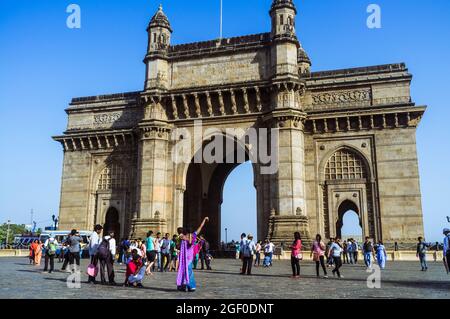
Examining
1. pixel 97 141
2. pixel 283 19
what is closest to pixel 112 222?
pixel 97 141

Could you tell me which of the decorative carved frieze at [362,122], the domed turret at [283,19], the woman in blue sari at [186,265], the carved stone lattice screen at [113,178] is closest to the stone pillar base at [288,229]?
the decorative carved frieze at [362,122]

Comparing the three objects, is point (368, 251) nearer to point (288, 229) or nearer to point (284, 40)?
point (288, 229)

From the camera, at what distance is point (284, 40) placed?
95.4ft

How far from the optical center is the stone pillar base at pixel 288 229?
1032 inches

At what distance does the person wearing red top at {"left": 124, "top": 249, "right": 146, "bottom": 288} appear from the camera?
12.2 m

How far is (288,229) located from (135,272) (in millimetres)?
15468

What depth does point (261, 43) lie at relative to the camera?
30281 millimetres

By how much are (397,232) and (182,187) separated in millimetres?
14272

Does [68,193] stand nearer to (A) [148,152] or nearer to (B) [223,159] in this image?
(A) [148,152]

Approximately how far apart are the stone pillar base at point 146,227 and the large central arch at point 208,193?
556cm

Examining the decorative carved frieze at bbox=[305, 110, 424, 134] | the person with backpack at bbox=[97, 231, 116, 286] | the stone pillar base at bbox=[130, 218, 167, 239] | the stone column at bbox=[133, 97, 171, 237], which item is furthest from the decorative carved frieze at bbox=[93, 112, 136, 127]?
the person with backpack at bbox=[97, 231, 116, 286]

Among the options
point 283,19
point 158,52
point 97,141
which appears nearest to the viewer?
point 283,19

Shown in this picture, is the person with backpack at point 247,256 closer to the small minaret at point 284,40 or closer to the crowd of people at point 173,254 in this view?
the crowd of people at point 173,254
